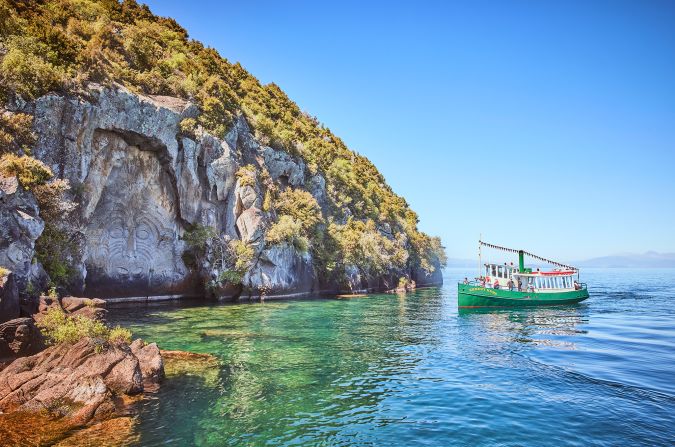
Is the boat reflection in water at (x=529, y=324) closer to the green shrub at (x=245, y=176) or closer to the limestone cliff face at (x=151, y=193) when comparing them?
the limestone cliff face at (x=151, y=193)

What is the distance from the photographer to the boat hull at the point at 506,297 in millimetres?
40219

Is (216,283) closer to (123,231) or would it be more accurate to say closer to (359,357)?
(123,231)

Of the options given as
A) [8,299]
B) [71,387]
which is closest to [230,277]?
[8,299]

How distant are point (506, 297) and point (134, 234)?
36.1m

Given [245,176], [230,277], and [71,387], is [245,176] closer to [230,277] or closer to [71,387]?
[230,277]

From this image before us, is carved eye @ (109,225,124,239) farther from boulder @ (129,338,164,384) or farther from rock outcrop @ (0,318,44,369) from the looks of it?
boulder @ (129,338,164,384)

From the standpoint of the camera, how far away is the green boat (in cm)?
4038

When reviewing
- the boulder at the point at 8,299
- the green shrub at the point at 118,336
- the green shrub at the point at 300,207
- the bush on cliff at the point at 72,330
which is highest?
the green shrub at the point at 300,207

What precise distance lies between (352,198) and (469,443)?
63788 mm

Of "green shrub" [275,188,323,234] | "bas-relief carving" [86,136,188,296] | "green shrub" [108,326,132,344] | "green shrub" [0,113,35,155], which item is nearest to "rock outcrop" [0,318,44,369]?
"green shrub" [108,326,132,344]

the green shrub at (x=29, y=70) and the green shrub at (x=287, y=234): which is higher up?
the green shrub at (x=29, y=70)

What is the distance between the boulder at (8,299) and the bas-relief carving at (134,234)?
1958 centimetres

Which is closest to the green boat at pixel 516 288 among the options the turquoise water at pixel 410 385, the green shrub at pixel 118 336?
the turquoise water at pixel 410 385

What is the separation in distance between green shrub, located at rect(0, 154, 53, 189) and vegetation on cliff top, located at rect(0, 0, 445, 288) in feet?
9.67
